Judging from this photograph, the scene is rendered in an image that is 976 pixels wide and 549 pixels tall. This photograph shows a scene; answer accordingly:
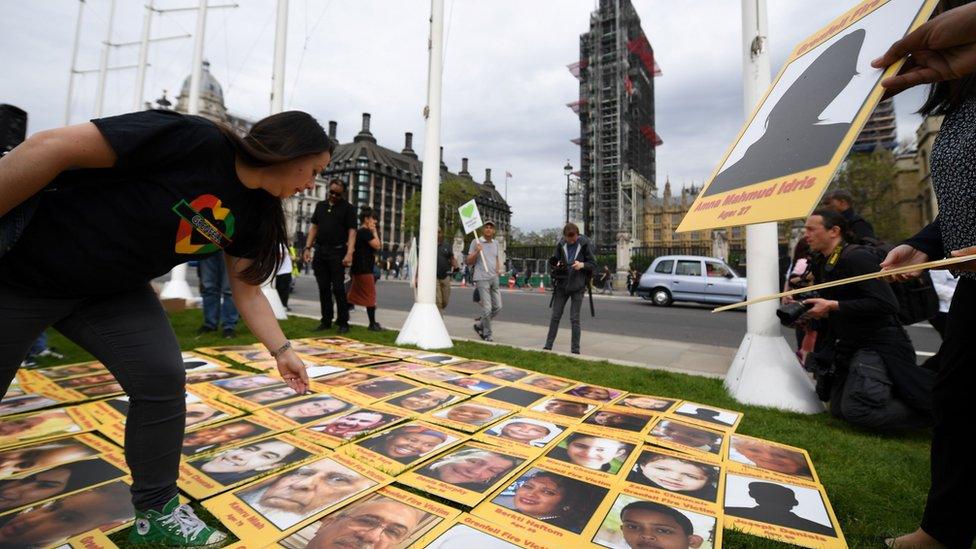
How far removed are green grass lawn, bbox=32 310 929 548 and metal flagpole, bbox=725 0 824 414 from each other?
210 mm

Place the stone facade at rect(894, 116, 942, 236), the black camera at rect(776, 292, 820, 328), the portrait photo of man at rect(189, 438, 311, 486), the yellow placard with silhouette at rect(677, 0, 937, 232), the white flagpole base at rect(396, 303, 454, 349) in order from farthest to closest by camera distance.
→ the stone facade at rect(894, 116, 942, 236), the white flagpole base at rect(396, 303, 454, 349), the black camera at rect(776, 292, 820, 328), the portrait photo of man at rect(189, 438, 311, 486), the yellow placard with silhouette at rect(677, 0, 937, 232)

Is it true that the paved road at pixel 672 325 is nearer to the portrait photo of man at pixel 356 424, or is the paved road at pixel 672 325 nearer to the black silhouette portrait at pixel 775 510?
the black silhouette portrait at pixel 775 510

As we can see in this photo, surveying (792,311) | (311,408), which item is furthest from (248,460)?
(792,311)

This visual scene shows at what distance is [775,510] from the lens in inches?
69.6

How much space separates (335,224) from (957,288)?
217 inches

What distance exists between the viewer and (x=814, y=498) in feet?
6.09

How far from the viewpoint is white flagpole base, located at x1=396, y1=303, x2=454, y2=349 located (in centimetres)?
503

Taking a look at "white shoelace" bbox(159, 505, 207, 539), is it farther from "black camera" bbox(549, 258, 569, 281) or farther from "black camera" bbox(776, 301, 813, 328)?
"black camera" bbox(549, 258, 569, 281)

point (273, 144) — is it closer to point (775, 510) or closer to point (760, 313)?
point (775, 510)

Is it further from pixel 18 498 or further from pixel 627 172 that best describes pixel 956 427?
pixel 627 172

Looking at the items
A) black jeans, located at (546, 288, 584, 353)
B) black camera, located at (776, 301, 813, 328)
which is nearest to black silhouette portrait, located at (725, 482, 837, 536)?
black camera, located at (776, 301, 813, 328)

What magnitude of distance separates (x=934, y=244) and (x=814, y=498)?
1100mm

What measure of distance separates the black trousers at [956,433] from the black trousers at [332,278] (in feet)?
17.7

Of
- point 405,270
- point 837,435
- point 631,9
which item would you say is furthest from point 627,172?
point 837,435
